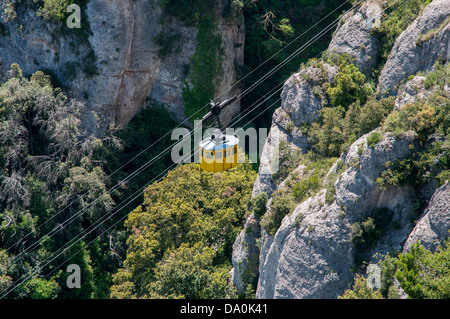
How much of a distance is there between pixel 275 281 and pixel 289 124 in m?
10.8

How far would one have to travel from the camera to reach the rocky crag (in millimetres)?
30625

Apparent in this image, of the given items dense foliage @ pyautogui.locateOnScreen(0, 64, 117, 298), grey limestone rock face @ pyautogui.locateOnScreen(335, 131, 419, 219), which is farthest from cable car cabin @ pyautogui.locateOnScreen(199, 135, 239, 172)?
dense foliage @ pyautogui.locateOnScreen(0, 64, 117, 298)

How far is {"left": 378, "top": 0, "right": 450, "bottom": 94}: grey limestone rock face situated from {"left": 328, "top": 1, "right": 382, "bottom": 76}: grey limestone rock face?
2.67 metres

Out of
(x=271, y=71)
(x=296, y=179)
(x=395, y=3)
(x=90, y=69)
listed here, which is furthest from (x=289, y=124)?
(x=90, y=69)

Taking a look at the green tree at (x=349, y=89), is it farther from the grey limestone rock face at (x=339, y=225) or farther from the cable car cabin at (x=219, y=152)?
the cable car cabin at (x=219, y=152)

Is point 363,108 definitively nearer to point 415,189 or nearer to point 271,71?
point 415,189

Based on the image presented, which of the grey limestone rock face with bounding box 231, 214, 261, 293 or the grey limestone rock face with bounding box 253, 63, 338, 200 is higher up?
the grey limestone rock face with bounding box 253, 63, 338, 200

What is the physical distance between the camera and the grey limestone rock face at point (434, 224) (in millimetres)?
28047

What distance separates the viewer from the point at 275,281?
35281 mm

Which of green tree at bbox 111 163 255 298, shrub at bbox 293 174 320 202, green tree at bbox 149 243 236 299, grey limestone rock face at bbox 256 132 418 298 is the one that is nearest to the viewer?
grey limestone rock face at bbox 256 132 418 298

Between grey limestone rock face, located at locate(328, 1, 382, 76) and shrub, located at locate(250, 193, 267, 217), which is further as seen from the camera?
grey limestone rock face, located at locate(328, 1, 382, 76)

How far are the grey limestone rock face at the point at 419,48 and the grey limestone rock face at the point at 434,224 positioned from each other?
8784 mm

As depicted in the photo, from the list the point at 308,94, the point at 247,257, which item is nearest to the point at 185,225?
the point at 247,257

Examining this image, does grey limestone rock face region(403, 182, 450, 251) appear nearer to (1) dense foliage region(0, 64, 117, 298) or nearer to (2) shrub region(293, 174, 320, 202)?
(2) shrub region(293, 174, 320, 202)
